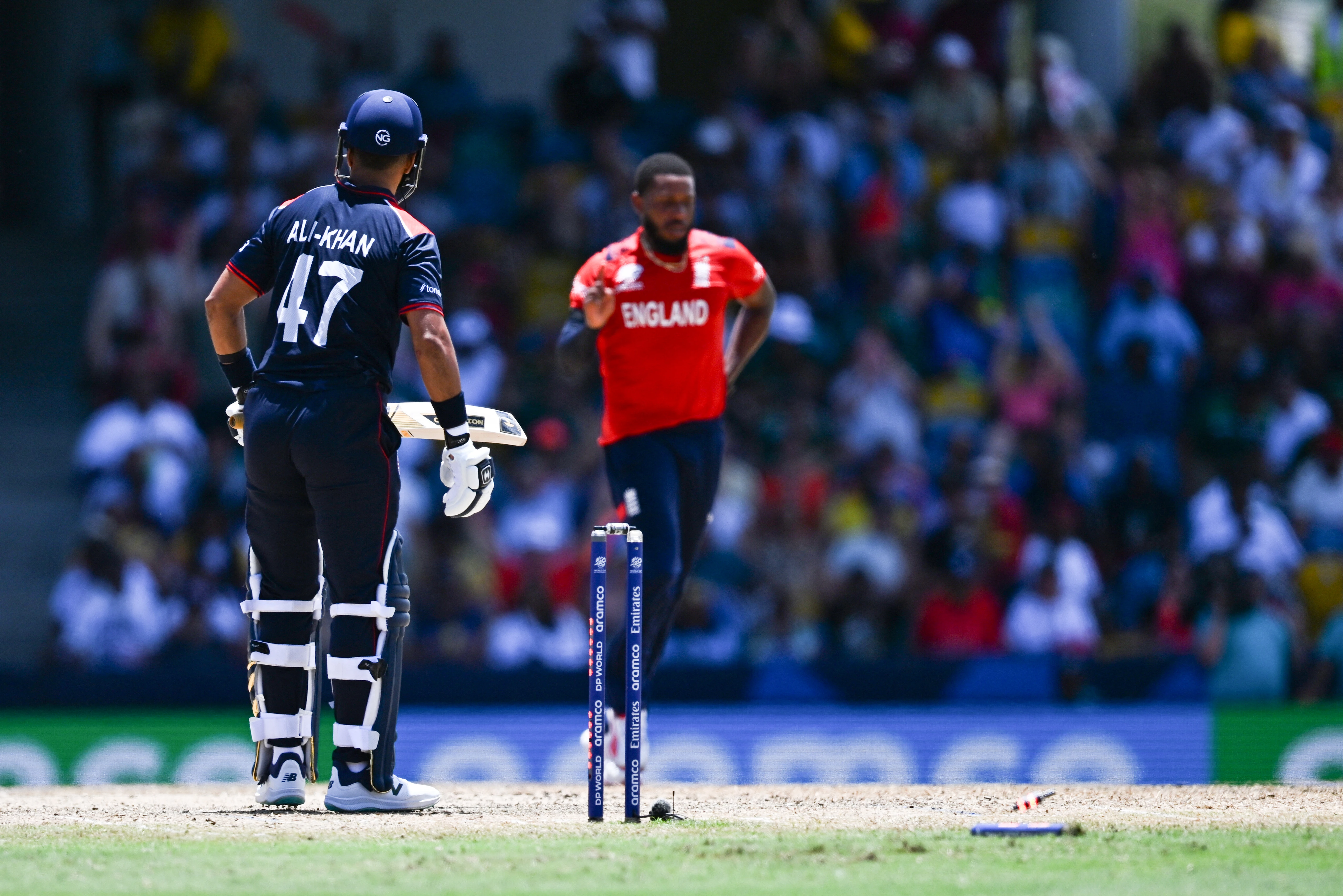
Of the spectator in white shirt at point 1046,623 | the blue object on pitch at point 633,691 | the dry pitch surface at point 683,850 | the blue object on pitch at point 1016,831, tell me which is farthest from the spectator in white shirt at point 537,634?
the blue object on pitch at point 1016,831

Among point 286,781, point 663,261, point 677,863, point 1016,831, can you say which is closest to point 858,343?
point 663,261

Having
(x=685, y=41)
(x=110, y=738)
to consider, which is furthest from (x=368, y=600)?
(x=685, y=41)

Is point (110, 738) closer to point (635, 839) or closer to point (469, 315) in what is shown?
point (469, 315)

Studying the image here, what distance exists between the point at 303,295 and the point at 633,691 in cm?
186

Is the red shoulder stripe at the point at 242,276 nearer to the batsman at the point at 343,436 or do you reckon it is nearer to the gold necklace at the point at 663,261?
the batsman at the point at 343,436

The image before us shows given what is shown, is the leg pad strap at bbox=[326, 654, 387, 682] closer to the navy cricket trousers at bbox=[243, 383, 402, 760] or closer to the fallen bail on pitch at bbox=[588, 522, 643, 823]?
the navy cricket trousers at bbox=[243, 383, 402, 760]

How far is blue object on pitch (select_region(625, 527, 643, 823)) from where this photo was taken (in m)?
6.34

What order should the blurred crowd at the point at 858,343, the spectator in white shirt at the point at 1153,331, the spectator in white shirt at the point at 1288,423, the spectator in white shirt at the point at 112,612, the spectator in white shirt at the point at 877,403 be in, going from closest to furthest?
the spectator in white shirt at the point at 112,612
the blurred crowd at the point at 858,343
the spectator in white shirt at the point at 877,403
the spectator in white shirt at the point at 1288,423
the spectator in white shirt at the point at 1153,331

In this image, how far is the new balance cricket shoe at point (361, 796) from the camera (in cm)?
657

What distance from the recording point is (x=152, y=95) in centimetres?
1664

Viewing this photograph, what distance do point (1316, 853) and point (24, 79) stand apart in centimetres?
1659

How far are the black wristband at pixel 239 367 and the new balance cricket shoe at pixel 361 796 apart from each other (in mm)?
1472

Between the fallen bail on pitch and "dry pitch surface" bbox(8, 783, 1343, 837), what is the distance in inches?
8.0

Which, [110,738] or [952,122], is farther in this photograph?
[952,122]
